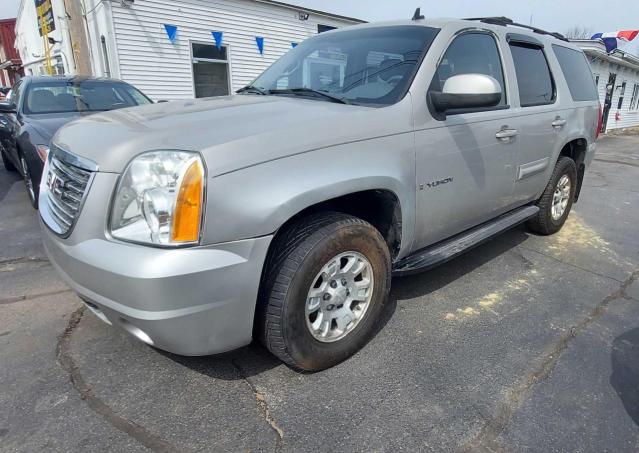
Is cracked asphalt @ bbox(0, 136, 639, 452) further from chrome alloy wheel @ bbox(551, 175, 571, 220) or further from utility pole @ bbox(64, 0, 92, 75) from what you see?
utility pole @ bbox(64, 0, 92, 75)

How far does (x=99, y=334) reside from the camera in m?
2.73

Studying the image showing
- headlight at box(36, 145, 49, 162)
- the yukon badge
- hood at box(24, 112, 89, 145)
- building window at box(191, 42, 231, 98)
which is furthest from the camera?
building window at box(191, 42, 231, 98)

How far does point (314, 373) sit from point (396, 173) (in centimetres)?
122

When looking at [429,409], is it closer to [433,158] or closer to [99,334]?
[433,158]

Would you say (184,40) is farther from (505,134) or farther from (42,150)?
(505,134)

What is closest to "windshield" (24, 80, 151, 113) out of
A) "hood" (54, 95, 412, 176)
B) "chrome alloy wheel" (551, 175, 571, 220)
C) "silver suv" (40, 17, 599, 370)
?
"silver suv" (40, 17, 599, 370)

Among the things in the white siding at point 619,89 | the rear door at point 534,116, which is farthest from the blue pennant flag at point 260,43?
the white siding at point 619,89

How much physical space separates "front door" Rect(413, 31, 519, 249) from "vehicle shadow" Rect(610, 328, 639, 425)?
4.04ft

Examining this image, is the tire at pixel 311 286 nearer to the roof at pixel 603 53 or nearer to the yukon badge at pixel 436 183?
the yukon badge at pixel 436 183

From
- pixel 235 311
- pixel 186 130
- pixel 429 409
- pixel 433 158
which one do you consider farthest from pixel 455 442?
pixel 186 130

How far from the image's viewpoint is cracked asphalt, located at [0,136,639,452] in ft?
6.53

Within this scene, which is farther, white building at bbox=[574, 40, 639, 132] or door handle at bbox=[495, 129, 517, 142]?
white building at bbox=[574, 40, 639, 132]

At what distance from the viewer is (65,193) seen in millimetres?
2184

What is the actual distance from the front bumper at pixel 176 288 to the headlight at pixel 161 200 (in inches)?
2.4
